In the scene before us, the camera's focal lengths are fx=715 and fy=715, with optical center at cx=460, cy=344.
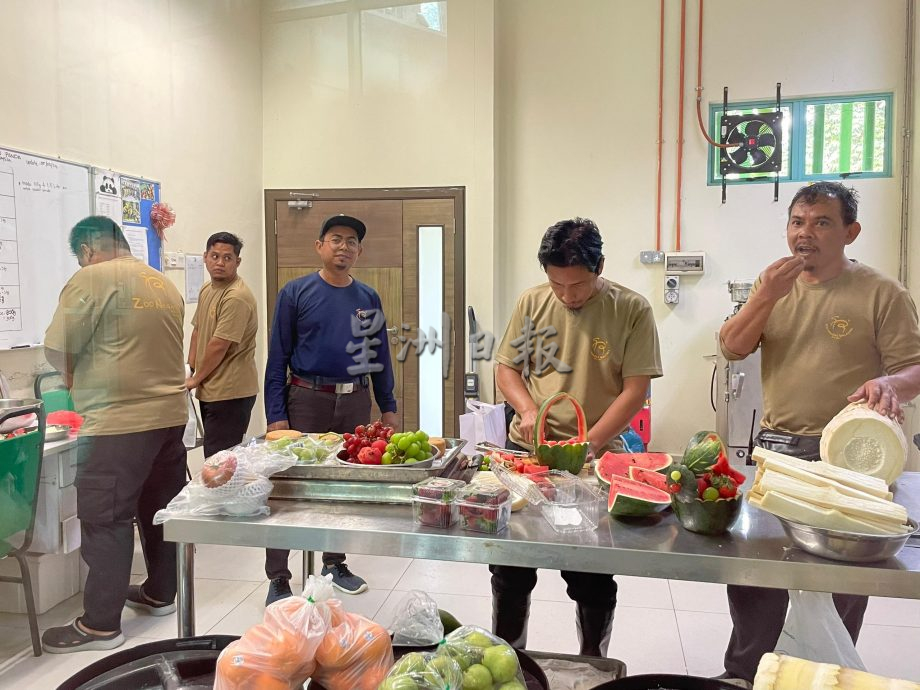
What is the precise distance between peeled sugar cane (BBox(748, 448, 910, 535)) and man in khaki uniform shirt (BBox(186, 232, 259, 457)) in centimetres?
231

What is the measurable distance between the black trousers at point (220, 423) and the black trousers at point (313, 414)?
44 centimetres

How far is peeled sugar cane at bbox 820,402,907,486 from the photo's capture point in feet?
4.75

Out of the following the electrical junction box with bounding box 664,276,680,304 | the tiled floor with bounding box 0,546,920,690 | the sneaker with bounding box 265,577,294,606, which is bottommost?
the tiled floor with bounding box 0,546,920,690

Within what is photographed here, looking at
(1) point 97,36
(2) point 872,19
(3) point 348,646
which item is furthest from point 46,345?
(2) point 872,19

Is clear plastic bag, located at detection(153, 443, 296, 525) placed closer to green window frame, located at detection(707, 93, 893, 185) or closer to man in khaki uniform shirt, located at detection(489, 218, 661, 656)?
man in khaki uniform shirt, located at detection(489, 218, 661, 656)

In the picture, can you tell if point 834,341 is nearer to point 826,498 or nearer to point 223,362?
point 826,498

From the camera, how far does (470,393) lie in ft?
15.0

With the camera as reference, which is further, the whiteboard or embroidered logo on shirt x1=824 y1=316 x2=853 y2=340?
the whiteboard

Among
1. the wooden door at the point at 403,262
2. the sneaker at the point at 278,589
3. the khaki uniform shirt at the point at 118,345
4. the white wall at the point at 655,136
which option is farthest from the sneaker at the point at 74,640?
the white wall at the point at 655,136

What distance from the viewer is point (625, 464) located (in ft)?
5.41

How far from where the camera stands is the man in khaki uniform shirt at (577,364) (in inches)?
77.2

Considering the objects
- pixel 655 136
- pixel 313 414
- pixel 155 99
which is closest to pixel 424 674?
pixel 313 414

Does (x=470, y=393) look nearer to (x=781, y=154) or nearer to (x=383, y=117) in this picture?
(x=383, y=117)

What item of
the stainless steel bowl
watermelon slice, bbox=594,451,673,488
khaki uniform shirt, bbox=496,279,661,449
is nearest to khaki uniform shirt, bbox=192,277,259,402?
khaki uniform shirt, bbox=496,279,661,449
